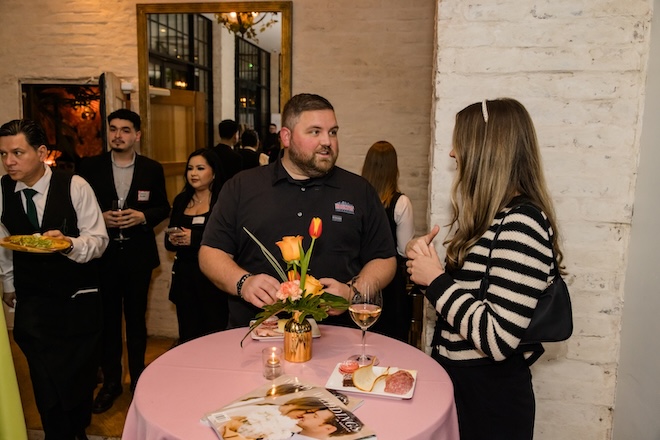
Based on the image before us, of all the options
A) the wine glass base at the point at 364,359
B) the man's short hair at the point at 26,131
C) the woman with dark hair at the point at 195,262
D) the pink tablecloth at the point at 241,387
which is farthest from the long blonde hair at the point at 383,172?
the wine glass base at the point at 364,359

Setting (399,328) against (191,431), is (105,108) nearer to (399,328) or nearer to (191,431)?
(399,328)

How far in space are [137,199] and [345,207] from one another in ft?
6.53

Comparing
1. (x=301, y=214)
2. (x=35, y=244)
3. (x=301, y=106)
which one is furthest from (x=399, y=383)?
(x=35, y=244)

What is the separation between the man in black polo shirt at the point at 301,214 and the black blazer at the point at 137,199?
4.86 ft

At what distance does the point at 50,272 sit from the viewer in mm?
2992

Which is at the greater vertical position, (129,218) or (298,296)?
(298,296)

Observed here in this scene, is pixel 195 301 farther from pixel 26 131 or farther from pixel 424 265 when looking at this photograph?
pixel 424 265

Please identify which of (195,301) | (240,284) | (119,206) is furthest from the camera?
(195,301)

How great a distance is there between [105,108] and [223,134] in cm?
94

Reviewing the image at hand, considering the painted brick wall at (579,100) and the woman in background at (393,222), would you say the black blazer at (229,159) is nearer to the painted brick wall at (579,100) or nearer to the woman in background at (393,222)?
the woman in background at (393,222)

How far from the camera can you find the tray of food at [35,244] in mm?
2742

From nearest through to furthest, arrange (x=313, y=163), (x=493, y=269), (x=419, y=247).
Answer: (x=493, y=269), (x=419, y=247), (x=313, y=163)

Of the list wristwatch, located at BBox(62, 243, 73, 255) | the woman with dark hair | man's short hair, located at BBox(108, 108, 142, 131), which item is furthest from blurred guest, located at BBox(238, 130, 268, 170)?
wristwatch, located at BBox(62, 243, 73, 255)

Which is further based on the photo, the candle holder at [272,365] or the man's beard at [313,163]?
the man's beard at [313,163]
